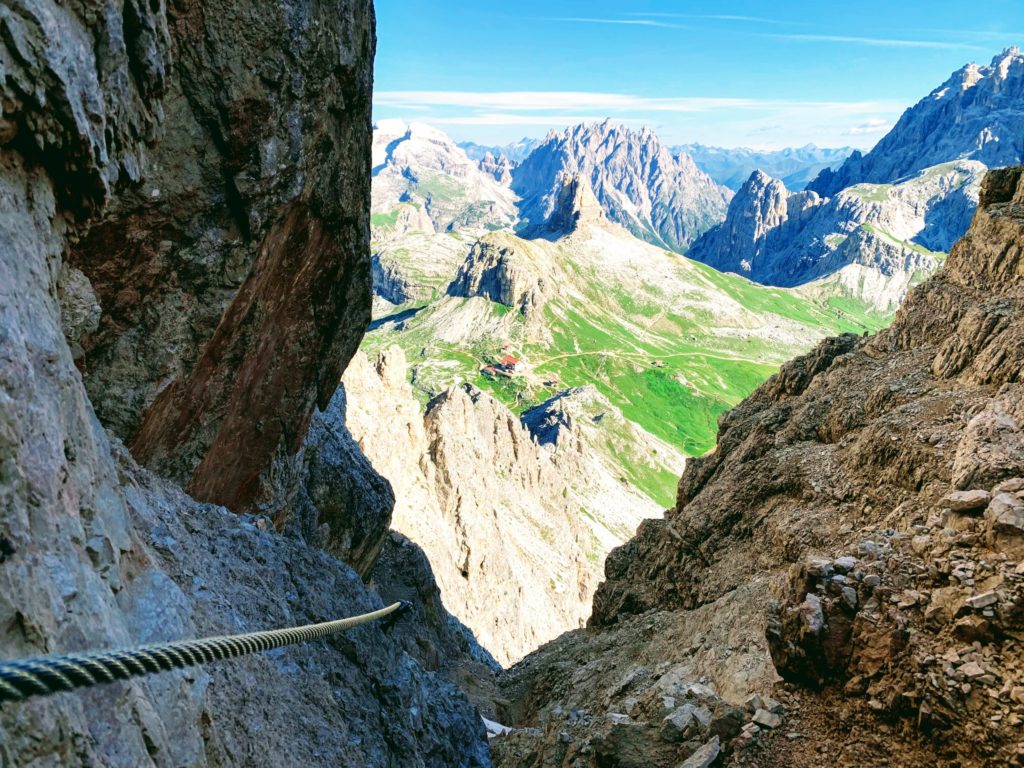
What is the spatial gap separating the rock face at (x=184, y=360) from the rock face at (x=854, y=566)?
944cm

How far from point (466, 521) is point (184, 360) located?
221ft

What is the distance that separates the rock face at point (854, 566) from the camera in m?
14.5

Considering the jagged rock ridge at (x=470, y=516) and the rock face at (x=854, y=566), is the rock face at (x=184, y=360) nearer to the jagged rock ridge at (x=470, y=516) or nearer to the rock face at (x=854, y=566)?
the rock face at (x=854, y=566)

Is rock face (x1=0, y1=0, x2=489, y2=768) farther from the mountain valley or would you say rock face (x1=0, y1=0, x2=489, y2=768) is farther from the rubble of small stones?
the rubble of small stones

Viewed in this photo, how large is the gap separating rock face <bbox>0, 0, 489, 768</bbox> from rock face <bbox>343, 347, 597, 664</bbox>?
44.9m

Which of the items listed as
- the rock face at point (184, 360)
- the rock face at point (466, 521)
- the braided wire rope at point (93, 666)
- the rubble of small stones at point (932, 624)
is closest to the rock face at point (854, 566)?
the rubble of small stones at point (932, 624)

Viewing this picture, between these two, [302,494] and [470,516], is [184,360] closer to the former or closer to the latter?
[302,494]

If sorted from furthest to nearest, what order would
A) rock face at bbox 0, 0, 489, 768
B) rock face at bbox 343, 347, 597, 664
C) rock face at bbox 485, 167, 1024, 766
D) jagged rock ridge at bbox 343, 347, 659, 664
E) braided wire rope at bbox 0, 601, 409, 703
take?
1. jagged rock ridge at bbox 343, 347, 659, 664
2. rock face at bbox 343, 347, 597, 664
3. rock face at bbox 485, 167, 1024, 766
4. rock face at bbox 0, 0, 489, 768
5. braided wire rope at bbox 0, 601, 409, 703

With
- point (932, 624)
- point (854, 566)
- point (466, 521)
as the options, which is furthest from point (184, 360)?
point (466, 521)

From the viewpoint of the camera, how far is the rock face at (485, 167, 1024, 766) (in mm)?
14516

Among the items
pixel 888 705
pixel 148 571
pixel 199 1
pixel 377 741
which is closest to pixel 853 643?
pixel 888 705

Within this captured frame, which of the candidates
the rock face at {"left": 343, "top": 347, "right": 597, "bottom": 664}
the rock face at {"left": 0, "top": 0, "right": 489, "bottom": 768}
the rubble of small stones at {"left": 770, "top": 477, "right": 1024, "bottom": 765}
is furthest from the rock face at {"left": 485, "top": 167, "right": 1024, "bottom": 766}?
the rock face at {"left": 343, "top": 347, "right": 597, "bottom": 664}

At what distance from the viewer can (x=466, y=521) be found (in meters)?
86.0

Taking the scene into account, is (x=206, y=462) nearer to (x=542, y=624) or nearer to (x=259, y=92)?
(x=259, y=92)
